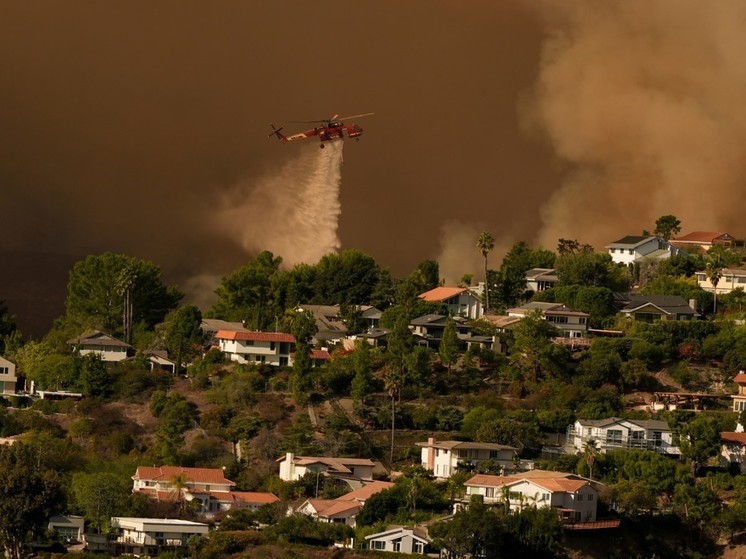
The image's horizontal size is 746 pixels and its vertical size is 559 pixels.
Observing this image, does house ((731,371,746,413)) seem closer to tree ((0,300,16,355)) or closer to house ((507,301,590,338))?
house ((507,301,590,338))

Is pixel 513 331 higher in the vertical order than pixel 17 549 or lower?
higher

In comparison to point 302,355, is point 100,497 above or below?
below

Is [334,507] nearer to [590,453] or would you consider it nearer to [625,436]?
[590,453]

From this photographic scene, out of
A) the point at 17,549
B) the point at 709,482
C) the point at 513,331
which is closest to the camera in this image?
the point at 17,549

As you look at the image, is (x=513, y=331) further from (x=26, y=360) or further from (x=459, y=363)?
(x=26, y=360)

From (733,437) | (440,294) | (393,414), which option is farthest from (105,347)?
(733,437)

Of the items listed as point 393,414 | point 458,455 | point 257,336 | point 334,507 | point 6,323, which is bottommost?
point 334,507

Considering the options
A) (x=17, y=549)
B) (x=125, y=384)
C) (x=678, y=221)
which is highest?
(x=678, y=221)

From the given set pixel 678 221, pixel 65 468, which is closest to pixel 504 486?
pixel 65 468

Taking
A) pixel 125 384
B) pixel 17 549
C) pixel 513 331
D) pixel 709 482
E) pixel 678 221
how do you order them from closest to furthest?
pixel 17 549 → pixel 709 482 → pixel 125 384 → pixel 513 331 → pixel 678 221
